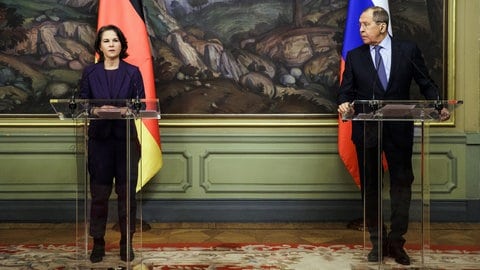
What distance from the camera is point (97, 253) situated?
302 cm

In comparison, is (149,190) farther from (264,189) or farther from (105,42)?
(105,42)

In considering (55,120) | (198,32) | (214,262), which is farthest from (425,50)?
(55,120)

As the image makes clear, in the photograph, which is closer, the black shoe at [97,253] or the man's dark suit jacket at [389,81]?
the black shoe at [97,253]

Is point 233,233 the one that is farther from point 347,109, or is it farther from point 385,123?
point 385,123

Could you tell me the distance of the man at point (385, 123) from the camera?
119 inches

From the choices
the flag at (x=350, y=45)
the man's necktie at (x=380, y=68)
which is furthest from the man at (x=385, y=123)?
the flag at (x=350, y=45)

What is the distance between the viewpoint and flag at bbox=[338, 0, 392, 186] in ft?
15.7

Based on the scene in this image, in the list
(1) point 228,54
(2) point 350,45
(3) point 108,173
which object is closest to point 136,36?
(1) point 228,54

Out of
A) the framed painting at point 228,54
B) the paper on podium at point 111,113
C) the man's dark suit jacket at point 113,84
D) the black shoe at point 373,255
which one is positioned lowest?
the black shoe at point 373,255

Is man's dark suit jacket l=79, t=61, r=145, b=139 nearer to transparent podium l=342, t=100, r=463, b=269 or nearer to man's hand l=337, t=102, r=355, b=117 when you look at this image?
man's hand l=337, t=102, r=355, b=117

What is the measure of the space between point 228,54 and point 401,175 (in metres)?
2.51

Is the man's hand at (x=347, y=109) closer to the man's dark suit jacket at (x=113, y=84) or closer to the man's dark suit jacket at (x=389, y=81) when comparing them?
the man's dark suit jacket at (x=389, y=81)

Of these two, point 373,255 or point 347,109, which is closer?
point 373,255

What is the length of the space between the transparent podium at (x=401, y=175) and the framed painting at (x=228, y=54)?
2.13m
